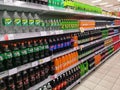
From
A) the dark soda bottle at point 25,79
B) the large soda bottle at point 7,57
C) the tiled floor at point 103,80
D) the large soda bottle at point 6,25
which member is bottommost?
the tiled floor at point 103,80

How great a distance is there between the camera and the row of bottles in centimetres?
244

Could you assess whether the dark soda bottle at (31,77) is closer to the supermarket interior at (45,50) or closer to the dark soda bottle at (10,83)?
the supermarket interior at (45,50)

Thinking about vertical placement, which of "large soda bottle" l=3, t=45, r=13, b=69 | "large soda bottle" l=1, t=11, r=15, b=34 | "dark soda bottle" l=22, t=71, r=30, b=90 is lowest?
"dark soda bottle" l=22, t=71, r=30, b=90

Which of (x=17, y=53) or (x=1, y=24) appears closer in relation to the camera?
(x=1, y=24)

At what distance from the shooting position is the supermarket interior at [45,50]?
1611mm

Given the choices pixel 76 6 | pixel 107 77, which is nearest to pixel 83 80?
pixel 107 77

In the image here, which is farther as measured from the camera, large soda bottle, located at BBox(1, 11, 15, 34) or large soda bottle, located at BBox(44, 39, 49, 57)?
large soda bottle, located at BBox(44, 39, 49, 57)

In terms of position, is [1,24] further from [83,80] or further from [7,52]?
[83,80]

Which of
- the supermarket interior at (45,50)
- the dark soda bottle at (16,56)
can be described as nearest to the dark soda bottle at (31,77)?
the supermarket interior at (45,50)

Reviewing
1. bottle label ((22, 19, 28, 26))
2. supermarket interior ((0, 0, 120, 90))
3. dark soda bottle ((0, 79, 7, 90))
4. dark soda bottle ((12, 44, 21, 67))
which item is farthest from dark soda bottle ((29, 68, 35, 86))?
bottle label ((22, 19, 28, 26))

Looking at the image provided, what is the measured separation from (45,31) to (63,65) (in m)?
0.86

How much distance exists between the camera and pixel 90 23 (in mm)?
3475

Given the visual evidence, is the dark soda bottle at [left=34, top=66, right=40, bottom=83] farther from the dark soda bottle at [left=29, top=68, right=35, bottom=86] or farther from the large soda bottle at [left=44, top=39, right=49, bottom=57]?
the large soda bottle at [left=44, top=39, right=49, bottom=57]

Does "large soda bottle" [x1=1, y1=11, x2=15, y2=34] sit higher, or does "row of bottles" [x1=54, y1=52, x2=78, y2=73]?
"large soda bottle" [x1=1, y1=11, x2=15, y2=34]
